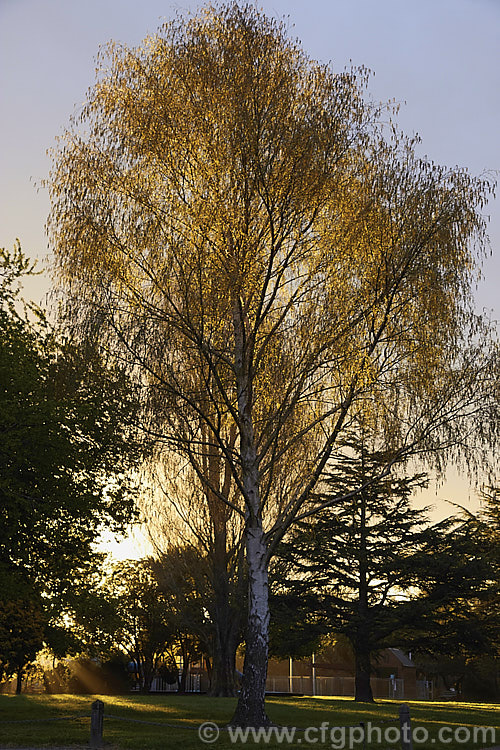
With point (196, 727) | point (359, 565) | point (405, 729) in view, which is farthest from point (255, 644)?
point (359, 565)

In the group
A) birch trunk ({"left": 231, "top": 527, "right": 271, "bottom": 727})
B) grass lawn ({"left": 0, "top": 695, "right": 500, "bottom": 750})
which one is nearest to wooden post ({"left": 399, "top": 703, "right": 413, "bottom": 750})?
grass lawn ({"left": 0, "top": 695, "right": 500, "bottom": 750})

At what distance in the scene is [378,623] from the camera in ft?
120

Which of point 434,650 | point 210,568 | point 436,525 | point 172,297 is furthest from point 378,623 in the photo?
point 172,297

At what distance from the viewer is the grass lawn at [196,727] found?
647 inches

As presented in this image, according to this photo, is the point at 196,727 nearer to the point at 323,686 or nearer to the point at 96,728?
the point at 96,728

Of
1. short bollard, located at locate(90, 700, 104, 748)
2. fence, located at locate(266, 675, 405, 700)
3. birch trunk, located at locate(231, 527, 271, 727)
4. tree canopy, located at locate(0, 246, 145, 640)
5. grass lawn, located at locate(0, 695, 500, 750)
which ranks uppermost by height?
tree canopy, located at locate(0, 246, 145, 640)

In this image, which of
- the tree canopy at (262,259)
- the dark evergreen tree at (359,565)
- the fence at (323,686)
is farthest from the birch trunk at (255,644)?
the fence at (323,686)

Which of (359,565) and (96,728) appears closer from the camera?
(96,728)

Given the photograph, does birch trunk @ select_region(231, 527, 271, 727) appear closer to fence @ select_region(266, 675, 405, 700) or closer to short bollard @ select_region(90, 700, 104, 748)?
short bollard @ select_region(90, 700, 104, 748)

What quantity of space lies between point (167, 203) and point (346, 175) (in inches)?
164

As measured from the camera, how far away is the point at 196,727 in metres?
17.5

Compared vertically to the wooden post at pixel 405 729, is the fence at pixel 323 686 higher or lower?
lower

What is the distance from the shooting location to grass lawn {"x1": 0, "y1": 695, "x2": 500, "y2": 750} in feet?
53.9

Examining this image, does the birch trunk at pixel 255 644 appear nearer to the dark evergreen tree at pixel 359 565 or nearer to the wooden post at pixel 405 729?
the wooden post at pixel 405 729
